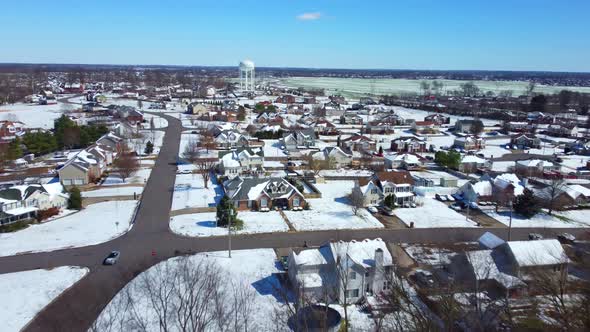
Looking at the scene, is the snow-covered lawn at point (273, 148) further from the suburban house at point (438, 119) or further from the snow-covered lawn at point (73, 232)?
the suburban house at point (438, 119)

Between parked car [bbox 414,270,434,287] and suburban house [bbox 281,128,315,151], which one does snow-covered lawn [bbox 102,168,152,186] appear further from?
parked car [bbox 414,270,434,287]

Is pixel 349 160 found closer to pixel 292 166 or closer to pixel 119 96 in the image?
pixel 292 166

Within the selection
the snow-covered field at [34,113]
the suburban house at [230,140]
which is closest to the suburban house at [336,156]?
the suburban house at [230,140]

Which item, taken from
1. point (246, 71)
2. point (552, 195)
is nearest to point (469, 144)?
point (552, 195)

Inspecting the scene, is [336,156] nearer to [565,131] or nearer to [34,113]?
[565,131]

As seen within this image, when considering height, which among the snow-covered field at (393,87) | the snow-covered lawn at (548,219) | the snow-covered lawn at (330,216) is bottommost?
the snow-covered lawn at (330,216)

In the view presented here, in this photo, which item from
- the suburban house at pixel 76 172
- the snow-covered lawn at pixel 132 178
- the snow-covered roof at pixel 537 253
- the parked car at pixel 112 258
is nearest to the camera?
the snow-covered roof at pixel 537 253
